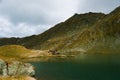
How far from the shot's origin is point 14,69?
10481 centimetres

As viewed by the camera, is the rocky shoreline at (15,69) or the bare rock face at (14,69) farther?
the bare rock face at (14,69)

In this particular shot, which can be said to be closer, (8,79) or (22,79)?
(8,79)

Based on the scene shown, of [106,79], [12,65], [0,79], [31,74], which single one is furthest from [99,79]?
[0,79]

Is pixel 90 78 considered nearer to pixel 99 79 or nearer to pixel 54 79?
pixel 99 79

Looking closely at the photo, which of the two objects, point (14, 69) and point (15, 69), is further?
point (15, 69)

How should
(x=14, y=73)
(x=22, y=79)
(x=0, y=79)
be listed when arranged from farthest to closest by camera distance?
(x=14, y=73)
(x=22, y=79)
(x=0, y=79)

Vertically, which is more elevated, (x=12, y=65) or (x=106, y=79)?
(x=12, y=65)

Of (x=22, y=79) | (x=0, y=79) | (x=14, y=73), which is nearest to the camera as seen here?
(x=0, y=79)

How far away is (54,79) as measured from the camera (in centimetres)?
10656

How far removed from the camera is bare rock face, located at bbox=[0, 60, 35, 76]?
327ft

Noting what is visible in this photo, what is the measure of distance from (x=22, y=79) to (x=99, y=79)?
32.5 metres

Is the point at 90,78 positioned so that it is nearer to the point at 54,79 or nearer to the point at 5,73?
the point at 54,79

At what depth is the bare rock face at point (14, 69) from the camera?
99.7m

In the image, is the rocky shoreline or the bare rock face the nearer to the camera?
the rocky shoreline
